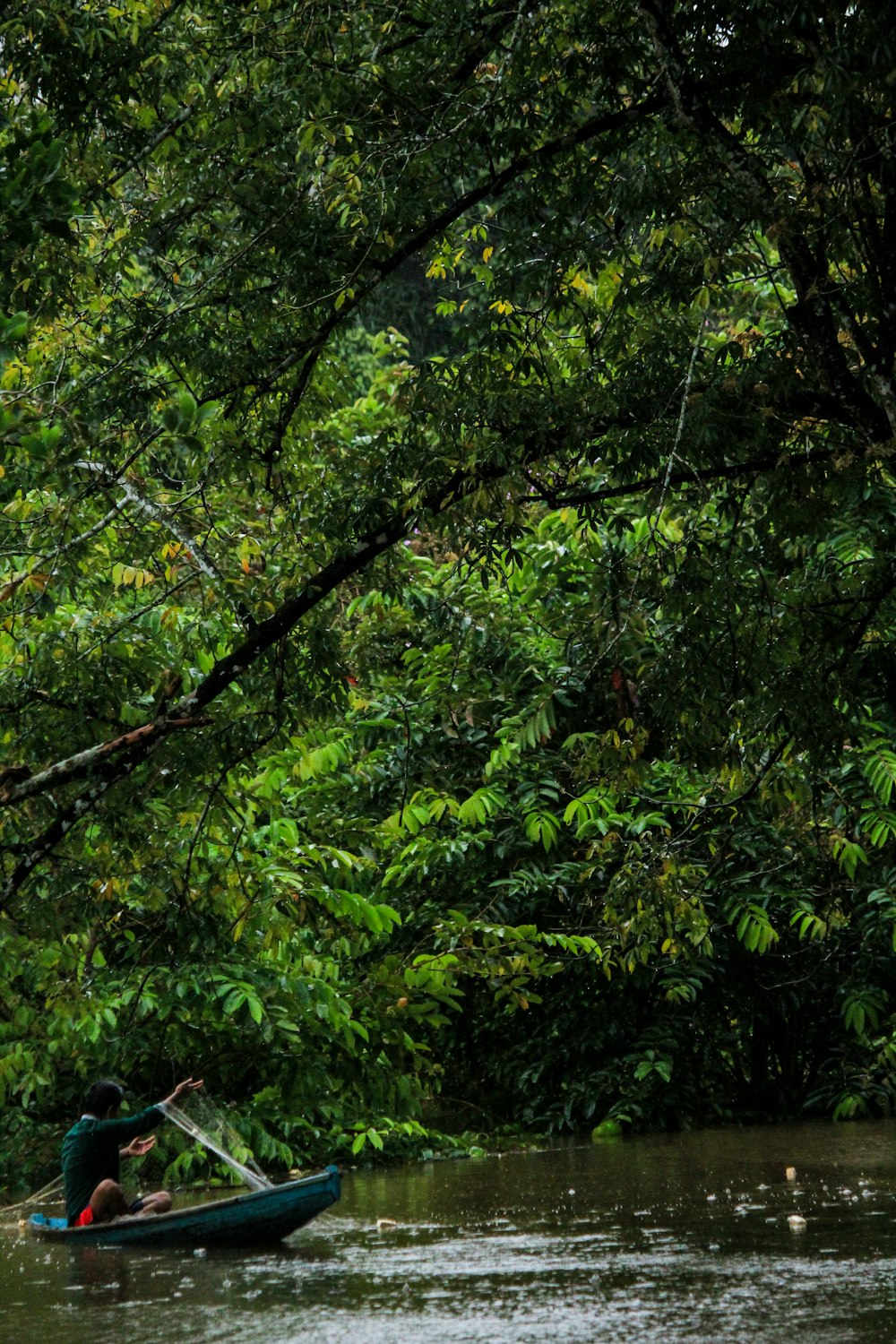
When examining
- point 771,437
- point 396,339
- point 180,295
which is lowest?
point 771,437

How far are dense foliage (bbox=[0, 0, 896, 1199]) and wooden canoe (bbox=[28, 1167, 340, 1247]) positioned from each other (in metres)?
1.28

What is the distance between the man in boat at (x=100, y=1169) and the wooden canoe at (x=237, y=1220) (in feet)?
1.06

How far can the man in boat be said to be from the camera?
933 cm

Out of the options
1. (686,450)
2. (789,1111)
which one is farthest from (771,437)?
(789,1111)

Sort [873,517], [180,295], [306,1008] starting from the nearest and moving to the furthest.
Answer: [180,295], [873,517], [306,1008]

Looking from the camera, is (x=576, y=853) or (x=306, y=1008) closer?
(x=306, y=1008)

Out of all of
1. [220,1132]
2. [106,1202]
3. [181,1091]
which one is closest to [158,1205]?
[106,1202]

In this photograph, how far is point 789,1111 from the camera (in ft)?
48.4

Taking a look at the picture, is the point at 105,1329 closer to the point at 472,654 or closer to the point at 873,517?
the point at 873,517

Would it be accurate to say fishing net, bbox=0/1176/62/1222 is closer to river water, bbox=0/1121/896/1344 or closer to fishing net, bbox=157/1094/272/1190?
river water, bbox=0/1121/896/1344

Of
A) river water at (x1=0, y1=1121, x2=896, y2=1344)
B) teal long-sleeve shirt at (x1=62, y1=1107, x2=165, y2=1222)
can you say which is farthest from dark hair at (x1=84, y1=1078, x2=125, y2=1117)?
river water at (x1=0, y1=1121, x2=896, y2=1344)

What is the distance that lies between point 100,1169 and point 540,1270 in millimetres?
3624

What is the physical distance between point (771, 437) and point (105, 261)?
12.3ft

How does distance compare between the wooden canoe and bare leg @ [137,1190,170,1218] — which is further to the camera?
bare leg @ [137,1190,170,1218]
